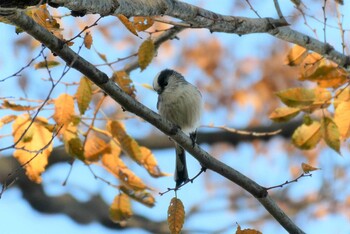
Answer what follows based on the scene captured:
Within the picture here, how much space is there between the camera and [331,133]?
3.49 m

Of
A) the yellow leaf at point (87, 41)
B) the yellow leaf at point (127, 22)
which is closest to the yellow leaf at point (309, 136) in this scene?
the yellow leaf at point (127, 22)

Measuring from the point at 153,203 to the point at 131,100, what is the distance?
1130 mm

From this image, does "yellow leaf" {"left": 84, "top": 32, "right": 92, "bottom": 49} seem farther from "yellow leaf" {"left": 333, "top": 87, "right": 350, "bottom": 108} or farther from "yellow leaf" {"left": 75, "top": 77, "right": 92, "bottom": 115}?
"yellow leaf" {"left": 333, "top": 87, "right": 350, "bottom": 108}

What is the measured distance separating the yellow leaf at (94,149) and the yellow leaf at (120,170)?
4cm

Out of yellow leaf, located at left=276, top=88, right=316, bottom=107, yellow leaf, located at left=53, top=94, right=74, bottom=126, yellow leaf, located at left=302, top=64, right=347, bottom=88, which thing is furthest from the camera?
yellow leaf, located at left=302, top=64, right=347, bottom=88

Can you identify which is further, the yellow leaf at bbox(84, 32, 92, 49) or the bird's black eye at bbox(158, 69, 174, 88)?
the bird's black eye at bbox(158, 69, 174, 88)

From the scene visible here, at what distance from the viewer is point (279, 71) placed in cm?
827

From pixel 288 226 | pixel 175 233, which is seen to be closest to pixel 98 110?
pixel 175 233

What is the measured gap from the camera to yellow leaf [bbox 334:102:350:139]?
3439 millimetres

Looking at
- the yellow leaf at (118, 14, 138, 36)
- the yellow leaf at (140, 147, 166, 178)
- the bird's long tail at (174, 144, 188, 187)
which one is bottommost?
the yellow leaf at (118, 14, 138, 36)

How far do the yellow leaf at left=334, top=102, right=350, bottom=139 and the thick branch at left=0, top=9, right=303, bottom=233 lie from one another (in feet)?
2.67

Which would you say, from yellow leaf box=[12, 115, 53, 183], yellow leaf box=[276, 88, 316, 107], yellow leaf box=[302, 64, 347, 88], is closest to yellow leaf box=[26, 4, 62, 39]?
yellow leaf box=[12, 115, 53, 183]

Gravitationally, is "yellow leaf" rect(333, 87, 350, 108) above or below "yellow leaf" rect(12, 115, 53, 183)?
above

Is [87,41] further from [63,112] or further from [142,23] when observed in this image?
[63,112]
